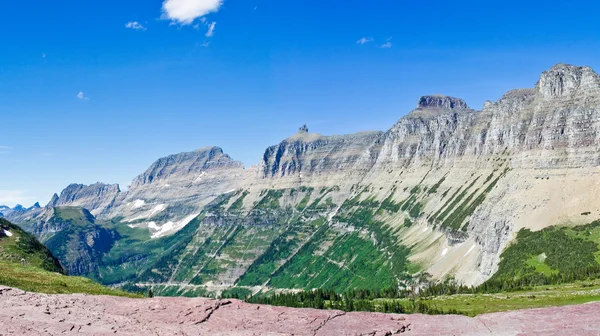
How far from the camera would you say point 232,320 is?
36281 mm

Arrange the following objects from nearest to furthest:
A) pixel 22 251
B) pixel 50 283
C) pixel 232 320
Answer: pixel 232 320 < pixel 50 283 < pixel 22 251

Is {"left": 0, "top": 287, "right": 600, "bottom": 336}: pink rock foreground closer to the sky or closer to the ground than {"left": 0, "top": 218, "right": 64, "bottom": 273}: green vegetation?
closer to the ground

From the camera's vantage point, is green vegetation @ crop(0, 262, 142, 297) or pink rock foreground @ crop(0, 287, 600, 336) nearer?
pink rock foreground @ crop(0, 287, 600, 336)

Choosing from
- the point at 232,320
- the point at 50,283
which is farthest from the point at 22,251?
the point at 232,320

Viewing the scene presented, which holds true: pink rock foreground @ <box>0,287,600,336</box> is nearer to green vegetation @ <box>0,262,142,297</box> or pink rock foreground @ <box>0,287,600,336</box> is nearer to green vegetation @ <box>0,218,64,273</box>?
green vegetation @ <box>0,262,142,297</box>

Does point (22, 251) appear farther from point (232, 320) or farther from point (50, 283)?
point (232, 320)

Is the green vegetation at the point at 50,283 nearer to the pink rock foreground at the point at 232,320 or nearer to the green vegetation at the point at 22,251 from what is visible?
the pink rock foreground at the point at 232,320

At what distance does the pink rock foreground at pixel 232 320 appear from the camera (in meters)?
33.9

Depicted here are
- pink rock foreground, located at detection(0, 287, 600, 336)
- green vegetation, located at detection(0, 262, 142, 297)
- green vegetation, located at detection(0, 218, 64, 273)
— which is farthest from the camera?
green vegetation, located at detection(0, 218, 64, 273)

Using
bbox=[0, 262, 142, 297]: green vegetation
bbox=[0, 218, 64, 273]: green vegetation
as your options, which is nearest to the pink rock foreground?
bbox=[0, 262, 142, 297]: green vegetation

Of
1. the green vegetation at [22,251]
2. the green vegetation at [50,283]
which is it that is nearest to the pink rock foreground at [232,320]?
the green vegetation at [50,283]

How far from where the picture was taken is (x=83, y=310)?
37.7 metres

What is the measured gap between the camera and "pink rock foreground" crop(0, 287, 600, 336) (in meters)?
33.9

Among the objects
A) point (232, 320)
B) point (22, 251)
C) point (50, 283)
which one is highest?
point (22, 251)
